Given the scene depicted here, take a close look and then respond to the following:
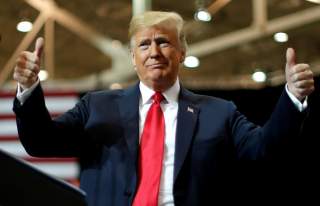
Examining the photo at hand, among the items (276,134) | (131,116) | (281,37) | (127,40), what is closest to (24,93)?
(131,116)

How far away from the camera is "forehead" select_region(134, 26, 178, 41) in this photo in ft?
7.60

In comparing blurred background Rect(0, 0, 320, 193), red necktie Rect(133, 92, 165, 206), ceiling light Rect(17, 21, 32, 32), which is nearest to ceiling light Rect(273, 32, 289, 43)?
blurred background Rect(0, 0, 320, 193)

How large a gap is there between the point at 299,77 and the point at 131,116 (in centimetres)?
54

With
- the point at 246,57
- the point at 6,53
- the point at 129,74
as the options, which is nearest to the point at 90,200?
the point at 129,74

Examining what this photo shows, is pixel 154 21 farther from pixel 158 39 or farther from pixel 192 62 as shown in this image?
pixel 192 62

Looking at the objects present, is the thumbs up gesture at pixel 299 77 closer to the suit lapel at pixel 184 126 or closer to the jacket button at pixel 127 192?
the suit lapel at pixel 184 126

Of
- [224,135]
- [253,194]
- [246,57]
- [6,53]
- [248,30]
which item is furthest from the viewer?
[246,57]

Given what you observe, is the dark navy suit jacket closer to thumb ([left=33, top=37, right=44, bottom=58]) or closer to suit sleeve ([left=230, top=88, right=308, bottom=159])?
suit sleeve ([left=230, top=88, right=308, bottom=159])

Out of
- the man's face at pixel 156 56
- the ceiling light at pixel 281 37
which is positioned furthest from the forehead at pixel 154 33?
the ceiling light at pixel 281 37

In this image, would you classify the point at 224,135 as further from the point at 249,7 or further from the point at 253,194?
the point at 249,7

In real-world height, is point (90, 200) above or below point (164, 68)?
below

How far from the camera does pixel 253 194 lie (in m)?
4.16

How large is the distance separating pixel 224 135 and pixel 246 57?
685cm

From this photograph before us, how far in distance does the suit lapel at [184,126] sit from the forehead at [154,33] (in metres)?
0.20
